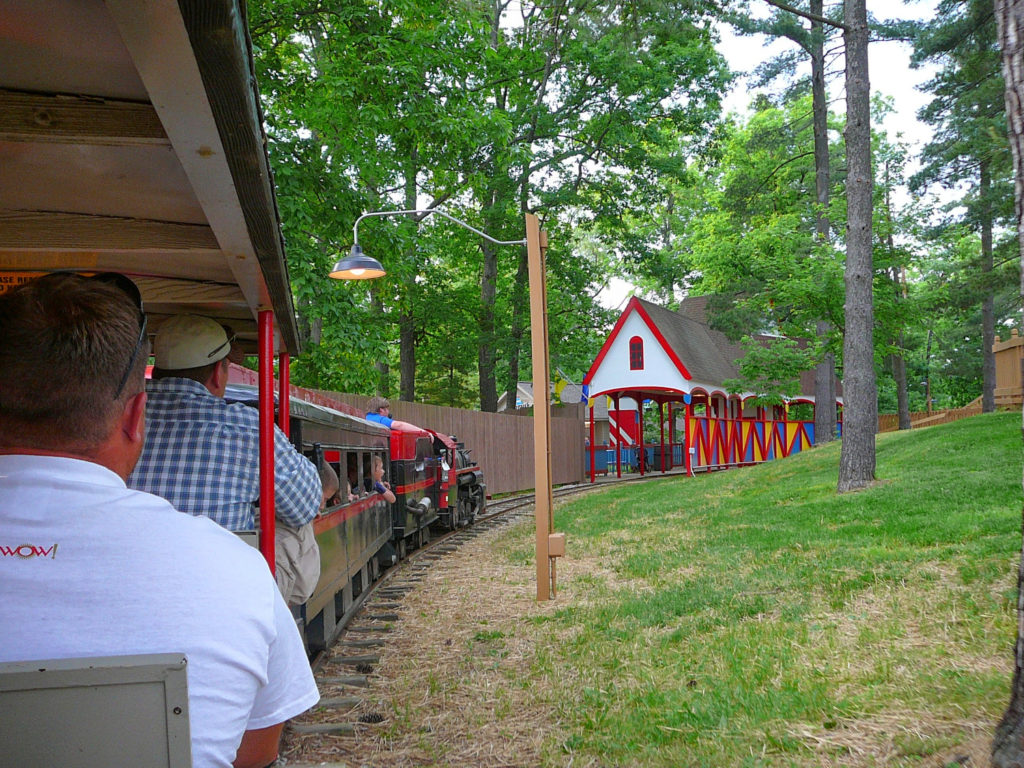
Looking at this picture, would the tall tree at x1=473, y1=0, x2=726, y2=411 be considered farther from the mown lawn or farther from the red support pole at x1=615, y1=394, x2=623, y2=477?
the mown lawn

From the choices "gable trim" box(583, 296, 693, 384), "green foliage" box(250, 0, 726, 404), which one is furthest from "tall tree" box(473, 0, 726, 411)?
"gable trim" box(583, 296, 693, 384)

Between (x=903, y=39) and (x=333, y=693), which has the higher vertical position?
(x=903, y=39)

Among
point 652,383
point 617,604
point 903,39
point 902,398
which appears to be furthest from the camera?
point 902,398

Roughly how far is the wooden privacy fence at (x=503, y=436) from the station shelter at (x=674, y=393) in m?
0.87

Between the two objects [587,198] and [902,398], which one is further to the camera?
[902,398]

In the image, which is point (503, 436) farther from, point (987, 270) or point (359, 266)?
point (987, 270)

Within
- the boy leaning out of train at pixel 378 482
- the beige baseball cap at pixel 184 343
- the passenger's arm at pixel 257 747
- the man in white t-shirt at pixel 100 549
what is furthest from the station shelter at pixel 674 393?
the man in white t-shirt at pixel 100 549

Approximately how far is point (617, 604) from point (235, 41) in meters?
6.75

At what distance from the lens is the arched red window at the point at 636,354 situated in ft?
113

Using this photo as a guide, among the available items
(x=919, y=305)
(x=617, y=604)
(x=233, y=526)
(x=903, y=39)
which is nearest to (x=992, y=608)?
(x=617, y=604)

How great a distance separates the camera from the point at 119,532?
160cm

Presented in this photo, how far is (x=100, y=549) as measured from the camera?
1586 millimetres

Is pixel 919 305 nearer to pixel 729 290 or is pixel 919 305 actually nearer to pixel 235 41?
pixel 729 290

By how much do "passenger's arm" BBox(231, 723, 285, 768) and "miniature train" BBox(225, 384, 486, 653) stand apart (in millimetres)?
3625
